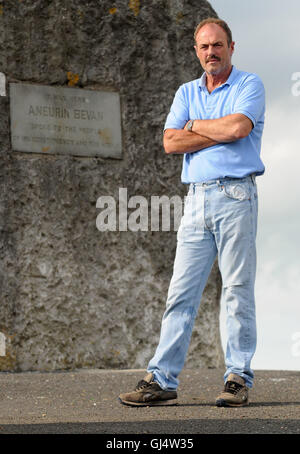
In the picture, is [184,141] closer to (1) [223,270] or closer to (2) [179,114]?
(2) [179,114]

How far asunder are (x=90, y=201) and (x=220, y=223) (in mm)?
2387

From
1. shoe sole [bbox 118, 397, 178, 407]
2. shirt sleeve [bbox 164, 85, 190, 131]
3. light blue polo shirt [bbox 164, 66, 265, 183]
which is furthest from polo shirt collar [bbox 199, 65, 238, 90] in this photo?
shoe sole [bbox 118, 397, 178, 407]

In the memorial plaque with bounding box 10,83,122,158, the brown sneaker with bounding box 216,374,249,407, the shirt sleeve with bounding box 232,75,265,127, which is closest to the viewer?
the brown sneaker with bounding box 216,374,249,407

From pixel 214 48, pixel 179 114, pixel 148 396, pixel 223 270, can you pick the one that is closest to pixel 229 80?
pixel 214 48

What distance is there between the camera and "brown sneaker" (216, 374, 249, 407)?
4.11m

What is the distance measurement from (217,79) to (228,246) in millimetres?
931

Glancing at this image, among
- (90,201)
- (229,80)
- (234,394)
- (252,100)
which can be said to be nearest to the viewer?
(234,394)

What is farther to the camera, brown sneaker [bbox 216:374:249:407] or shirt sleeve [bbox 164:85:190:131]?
shirt sleeve [bbox 164:85:190:131]

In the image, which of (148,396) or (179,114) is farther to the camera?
(179,114)

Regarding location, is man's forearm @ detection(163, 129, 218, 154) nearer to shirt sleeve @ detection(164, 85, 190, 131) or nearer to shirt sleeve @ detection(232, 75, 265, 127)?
shirt sleeve @ detection(164, 85, 190, 131)

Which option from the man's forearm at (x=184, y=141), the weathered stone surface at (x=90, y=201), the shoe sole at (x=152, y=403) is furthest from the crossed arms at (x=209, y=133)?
the weathered stone surface at (x=90, y=201)

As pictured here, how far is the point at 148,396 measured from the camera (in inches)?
165

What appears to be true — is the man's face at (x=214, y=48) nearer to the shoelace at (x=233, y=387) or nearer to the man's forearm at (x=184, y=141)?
the man's forearm at (x=184, y=141)

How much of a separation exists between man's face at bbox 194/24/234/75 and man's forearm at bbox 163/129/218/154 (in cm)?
37
